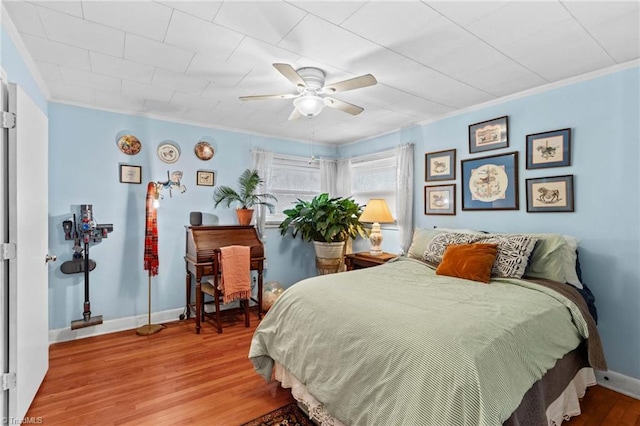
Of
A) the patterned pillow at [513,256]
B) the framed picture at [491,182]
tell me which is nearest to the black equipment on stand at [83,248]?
the patterned pillow at [513,256]

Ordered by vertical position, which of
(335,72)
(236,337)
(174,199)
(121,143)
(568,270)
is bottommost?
(236,337)

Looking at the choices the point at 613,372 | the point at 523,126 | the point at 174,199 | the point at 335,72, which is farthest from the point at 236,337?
the point at 523,126

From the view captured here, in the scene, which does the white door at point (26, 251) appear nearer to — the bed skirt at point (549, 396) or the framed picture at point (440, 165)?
the bed skirt at point (549, 396)

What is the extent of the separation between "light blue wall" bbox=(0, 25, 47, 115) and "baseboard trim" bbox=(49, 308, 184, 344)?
7.23 feet

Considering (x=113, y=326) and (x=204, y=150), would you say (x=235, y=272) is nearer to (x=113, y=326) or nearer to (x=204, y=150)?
(x=113, y=326)

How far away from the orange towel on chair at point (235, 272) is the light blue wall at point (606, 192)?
2.75 meters

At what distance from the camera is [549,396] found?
1.58 m

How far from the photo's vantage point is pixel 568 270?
91.4 inches

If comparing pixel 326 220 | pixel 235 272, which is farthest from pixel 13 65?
pixel 326 220

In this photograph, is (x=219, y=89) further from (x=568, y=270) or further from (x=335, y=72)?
(x=568, y=270)

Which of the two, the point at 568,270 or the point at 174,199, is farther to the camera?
the point at 174,199

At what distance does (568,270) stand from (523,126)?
130 cm

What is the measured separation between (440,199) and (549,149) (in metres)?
1.11

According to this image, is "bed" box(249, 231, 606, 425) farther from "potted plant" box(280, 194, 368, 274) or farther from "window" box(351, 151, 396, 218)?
"window" box(351, 151, 396, 218)
